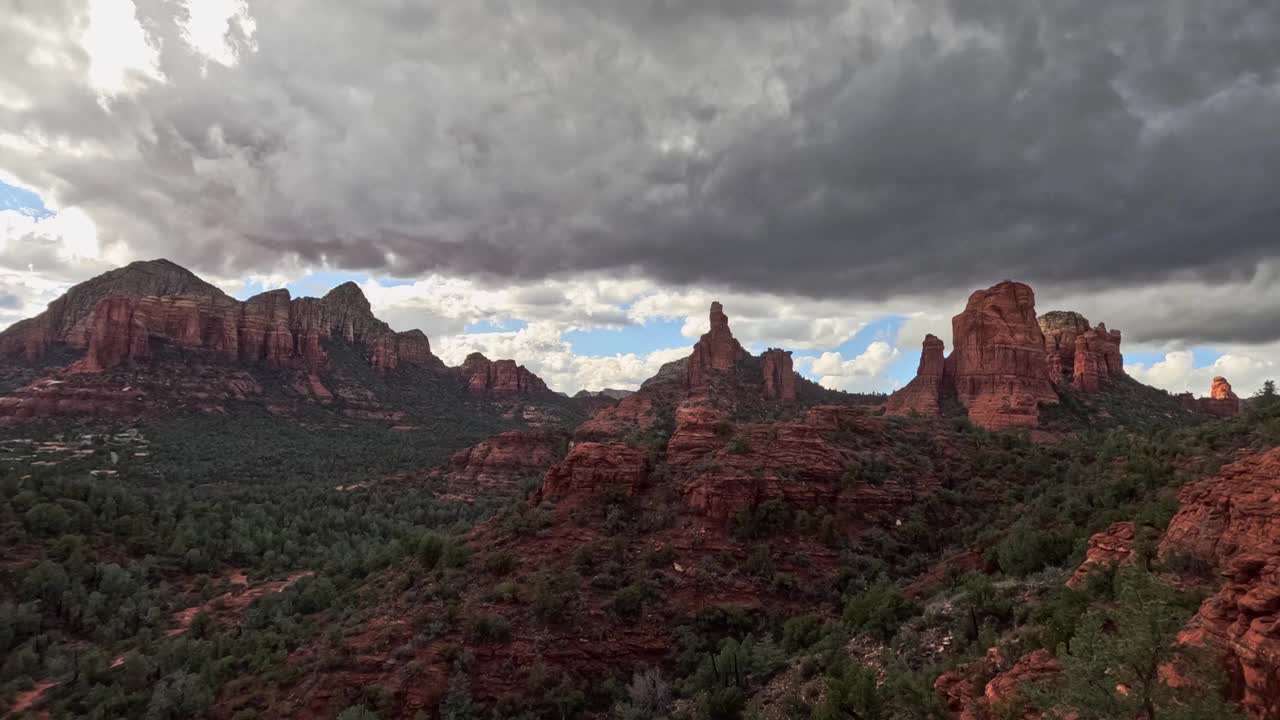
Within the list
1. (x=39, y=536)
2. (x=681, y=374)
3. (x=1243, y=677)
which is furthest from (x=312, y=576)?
(x=681, y=374)

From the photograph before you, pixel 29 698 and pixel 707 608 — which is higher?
pixel 707 608

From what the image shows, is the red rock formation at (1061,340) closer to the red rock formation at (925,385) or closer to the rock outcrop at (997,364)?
the rock outcrop at (997,364)

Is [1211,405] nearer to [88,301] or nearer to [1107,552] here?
[1107,552]

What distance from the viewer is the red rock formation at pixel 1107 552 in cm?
1866

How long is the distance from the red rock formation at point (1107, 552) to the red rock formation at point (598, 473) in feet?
90.1

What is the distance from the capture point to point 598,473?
1734 inches

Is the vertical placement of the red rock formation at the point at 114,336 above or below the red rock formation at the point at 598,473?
above

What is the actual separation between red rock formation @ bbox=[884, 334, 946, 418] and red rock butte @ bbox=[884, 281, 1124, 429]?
0.13 metres

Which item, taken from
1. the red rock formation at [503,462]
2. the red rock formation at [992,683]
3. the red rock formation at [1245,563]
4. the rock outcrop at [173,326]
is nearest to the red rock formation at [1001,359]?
the red rock formation at [503,462]

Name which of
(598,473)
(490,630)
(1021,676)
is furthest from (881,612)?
(598,473)

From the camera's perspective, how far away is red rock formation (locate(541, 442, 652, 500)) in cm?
4356

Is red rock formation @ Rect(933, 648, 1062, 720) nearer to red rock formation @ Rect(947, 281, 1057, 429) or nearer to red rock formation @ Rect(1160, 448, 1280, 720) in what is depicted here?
red rock formation @ Rect(1160, 448, 1280, 720)

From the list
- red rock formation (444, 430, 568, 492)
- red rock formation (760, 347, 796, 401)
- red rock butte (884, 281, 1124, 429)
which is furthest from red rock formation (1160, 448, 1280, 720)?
red rock formation (760, 347, 796, 401)

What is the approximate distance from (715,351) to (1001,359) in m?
49.2
